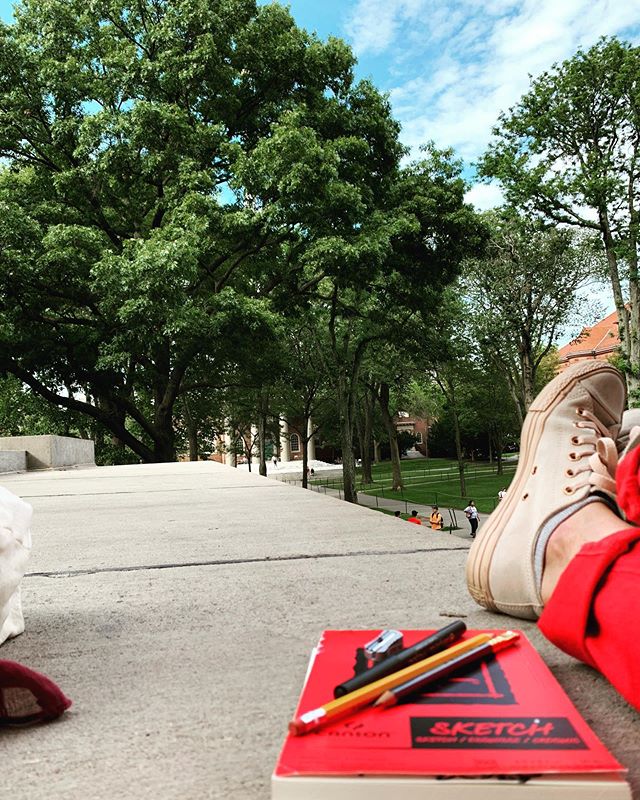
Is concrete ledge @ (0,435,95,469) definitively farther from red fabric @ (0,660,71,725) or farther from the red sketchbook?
the red sketchbook

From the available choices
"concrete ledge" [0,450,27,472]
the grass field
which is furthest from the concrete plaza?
the grass field

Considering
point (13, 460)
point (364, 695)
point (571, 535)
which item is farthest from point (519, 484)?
point (13, 460)

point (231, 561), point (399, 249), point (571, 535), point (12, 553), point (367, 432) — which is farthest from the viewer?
point (367, 432)

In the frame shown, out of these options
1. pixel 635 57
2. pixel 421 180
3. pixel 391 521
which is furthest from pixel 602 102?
pixel 391 521

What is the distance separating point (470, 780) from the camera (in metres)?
0.72

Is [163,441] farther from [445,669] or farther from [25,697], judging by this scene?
[445,669]

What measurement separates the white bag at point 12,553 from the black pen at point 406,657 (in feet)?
2.39

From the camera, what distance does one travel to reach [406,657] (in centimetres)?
104

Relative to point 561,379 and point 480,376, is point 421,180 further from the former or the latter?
point 561,379

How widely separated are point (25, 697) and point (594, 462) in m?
1.42

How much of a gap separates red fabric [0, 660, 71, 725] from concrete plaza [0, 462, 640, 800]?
0.03 meters

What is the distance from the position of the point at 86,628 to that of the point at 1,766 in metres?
0.79

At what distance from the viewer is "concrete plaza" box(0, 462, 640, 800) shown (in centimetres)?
96

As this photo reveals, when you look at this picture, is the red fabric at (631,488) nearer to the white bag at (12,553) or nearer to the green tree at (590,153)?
the white bag at (12,553)
